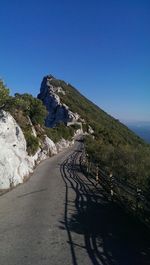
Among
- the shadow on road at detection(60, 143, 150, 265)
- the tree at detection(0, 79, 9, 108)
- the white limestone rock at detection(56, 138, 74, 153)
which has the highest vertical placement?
the tree at detection(0, 79, 9, 108)

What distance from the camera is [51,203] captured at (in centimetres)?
1725

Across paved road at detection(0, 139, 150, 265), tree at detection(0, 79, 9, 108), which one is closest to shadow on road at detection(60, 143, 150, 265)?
paved road at detection(0, 139, 150, 265)

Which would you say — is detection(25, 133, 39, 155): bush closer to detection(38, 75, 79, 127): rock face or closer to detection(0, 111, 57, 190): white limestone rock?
detection(0, 111, 57, 190): white limestone rock

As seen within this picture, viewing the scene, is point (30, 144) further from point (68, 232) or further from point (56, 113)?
point (56, 113)

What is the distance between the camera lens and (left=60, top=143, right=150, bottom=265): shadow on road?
9.96 meters

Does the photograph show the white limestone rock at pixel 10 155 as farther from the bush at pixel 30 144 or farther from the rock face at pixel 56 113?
the rock face at pixel 56 113

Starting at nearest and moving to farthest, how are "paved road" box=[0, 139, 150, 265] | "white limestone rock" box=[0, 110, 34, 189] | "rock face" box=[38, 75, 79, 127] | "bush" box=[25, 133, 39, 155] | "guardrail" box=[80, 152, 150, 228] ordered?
"paved road" box=[0, 139, 150, 265] < "guardrail" box=[80, 152, 150, 228] < "white limestone rock" box=[0, 110, 34, 189] < "bush" box=[25, 133, 39, 155] < "rock face" box=[38, 75, 79, 127]

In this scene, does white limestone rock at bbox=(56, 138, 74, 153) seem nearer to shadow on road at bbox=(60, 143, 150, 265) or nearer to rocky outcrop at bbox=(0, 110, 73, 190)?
rocky outcrop at bbox=(0, 110, 73, 190)

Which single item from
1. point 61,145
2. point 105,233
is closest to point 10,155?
point 105,233

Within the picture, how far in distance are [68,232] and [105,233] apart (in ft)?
4.24

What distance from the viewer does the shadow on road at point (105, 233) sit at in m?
9.96

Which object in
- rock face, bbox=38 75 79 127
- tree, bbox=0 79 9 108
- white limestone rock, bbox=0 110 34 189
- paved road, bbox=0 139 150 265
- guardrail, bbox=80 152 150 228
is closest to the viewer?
paved road, bbox=0 139 150 265

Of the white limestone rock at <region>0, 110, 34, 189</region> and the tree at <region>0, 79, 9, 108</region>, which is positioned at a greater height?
the tree at <region>0, 79, 9, 108</region>

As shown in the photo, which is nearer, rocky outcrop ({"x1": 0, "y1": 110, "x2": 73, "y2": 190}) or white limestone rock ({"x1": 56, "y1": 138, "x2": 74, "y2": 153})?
rocky outcrop ({"x1": 0, "y1": 110, "x2": 73, "y2": 190})
